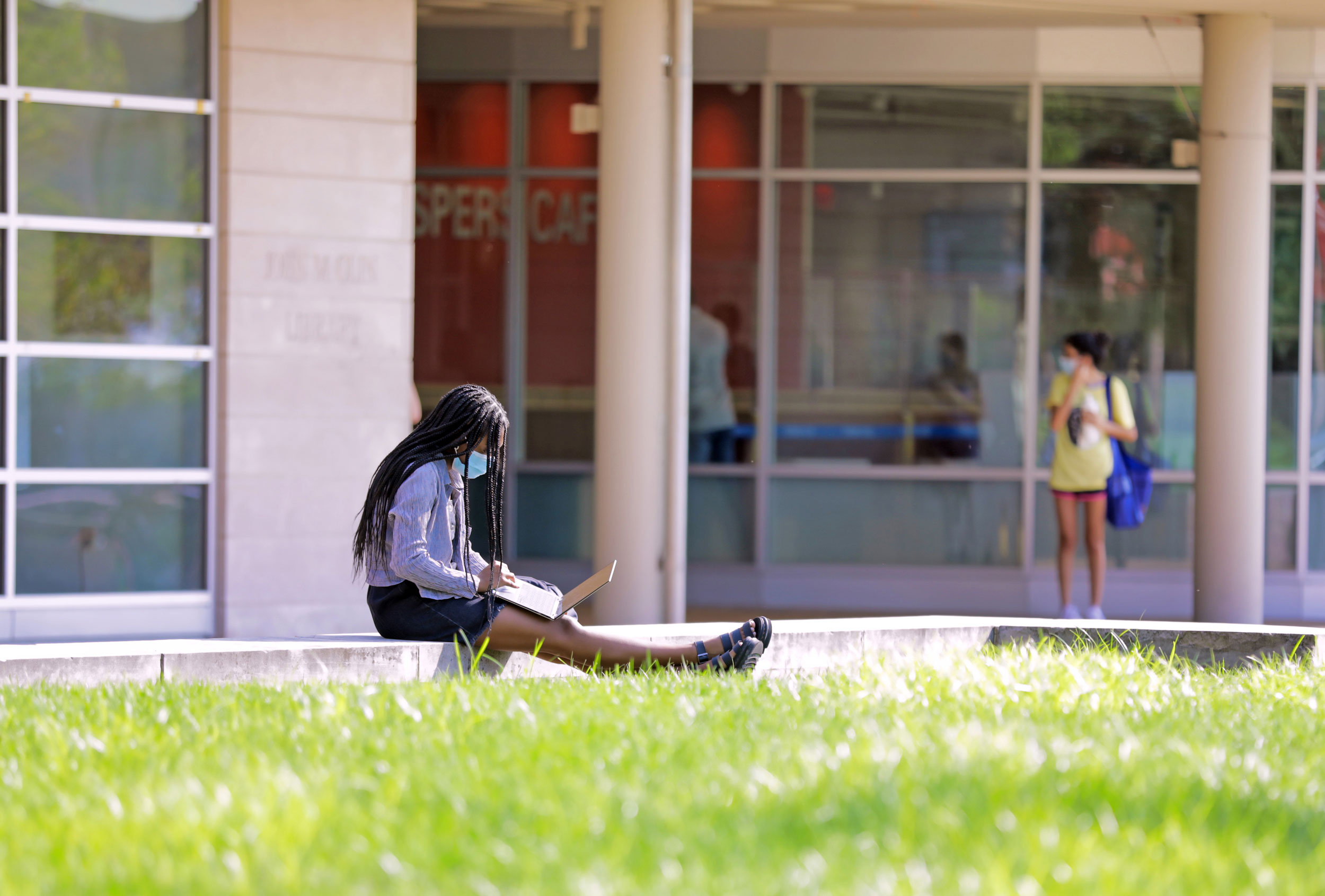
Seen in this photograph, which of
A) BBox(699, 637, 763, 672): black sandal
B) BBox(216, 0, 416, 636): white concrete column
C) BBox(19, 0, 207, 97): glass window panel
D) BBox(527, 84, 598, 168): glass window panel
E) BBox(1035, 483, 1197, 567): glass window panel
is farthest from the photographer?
BBox(527, 84, 598, 168): glass window panel

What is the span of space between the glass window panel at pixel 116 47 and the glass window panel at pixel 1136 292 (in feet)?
20.6

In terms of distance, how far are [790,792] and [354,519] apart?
483cm

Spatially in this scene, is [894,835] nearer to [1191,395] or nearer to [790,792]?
[790,792]

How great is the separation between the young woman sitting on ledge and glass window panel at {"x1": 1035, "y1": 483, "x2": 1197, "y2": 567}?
610cm

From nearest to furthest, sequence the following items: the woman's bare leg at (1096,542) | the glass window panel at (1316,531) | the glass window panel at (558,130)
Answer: the woman's bare leg at (1096,542)
the glass window panel at (1316,531)
the glass window panel at (558,130)

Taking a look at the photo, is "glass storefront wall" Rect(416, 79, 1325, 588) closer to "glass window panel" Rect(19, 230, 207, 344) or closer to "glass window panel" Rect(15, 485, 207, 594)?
"glass window panel" Rect(19, 230, 207, 344)

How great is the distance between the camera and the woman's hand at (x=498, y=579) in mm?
5520

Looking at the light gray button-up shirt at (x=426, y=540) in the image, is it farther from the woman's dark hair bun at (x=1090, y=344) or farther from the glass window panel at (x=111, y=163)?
the woman's dark hair bun at (x=1090, y=344)

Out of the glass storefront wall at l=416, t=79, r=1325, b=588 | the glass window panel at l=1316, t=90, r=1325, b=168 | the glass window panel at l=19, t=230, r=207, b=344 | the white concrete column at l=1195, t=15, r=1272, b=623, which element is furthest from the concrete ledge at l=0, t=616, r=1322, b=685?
the glass window panel at l=1316, t=90, r=1325, b=168

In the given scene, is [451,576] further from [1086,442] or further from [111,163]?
[1086,442]

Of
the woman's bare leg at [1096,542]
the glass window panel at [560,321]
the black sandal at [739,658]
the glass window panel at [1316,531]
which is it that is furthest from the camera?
the glass window panel at [560,321]

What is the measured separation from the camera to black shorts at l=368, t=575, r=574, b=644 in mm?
5523

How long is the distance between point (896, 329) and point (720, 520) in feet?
6.52

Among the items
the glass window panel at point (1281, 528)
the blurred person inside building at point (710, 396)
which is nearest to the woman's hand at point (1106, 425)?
the glass window panel at point (1281, 528)
